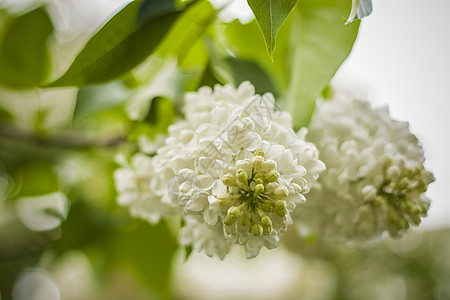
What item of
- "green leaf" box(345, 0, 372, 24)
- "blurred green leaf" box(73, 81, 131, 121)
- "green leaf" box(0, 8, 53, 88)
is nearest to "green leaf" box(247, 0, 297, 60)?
"green leaf" box(345, 0, 372, 24)

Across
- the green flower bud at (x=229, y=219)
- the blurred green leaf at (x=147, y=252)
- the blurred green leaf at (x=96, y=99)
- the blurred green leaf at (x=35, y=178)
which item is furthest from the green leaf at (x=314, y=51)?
the blurred green leaf at (x=35, y=178)

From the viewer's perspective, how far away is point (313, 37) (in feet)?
1.44

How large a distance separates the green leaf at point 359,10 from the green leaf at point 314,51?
2.0 inches

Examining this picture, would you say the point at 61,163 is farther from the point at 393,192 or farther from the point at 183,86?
the point at 393,192

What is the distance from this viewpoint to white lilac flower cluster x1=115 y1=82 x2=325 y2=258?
1.01ft

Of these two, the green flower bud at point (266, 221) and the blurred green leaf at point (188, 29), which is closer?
the green flower bud at point (266, 221)

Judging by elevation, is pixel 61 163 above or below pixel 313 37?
below

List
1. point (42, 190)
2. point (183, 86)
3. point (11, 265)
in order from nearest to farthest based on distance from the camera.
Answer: point (183, 86), point (42, 190), point (11, 265)

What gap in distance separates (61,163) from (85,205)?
0.13 m

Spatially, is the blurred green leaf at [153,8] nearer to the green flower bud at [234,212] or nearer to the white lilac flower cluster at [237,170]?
the white lilac flower cluster at [237,170]

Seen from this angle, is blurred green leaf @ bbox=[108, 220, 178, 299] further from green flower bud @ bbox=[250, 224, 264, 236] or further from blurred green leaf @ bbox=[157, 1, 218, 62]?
green flower bud @ bbox=[250, 224, 264, 236]

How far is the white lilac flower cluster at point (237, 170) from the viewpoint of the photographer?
1.01 ft

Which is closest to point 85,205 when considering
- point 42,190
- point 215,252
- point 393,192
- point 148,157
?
point 42,190

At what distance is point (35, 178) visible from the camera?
77 cm
